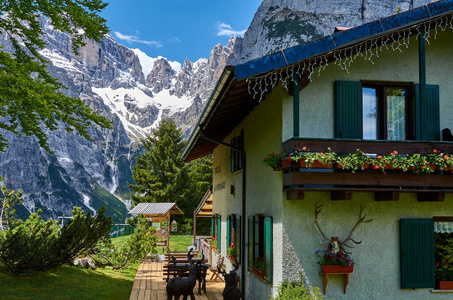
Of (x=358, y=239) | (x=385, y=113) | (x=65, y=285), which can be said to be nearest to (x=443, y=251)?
(x=358, y=239)

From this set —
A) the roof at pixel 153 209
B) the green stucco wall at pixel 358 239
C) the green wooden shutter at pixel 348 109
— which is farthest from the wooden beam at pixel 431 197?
the roof at pixel 153 209

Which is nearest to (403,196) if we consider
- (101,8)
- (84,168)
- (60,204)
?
(101,8)

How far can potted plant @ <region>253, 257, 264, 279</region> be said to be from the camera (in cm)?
956

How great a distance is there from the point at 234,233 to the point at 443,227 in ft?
21.2

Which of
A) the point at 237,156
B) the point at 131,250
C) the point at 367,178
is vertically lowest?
the point at 131,250

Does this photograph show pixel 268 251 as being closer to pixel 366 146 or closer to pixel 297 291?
pixel 297 291

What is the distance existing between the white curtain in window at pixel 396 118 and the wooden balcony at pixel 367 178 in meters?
0.96

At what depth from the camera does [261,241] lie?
10.3m

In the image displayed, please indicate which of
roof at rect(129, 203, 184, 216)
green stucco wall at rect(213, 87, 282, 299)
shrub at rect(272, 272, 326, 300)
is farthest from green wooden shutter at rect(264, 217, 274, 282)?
roof at rect(129, 203, 184, 216)

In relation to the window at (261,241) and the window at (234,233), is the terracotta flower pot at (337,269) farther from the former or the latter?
the window at (234,233)

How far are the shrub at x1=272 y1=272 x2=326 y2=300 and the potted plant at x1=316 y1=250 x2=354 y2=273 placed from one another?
409mm

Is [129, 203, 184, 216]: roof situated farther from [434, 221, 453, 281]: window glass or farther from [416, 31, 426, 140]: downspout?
[416, 31, 426, 140]: downspout

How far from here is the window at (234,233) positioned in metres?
12.8

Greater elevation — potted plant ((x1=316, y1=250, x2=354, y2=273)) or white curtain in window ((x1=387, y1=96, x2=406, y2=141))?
white curtain in window ((x1=387, y1=96, x2=406, y2=141))
